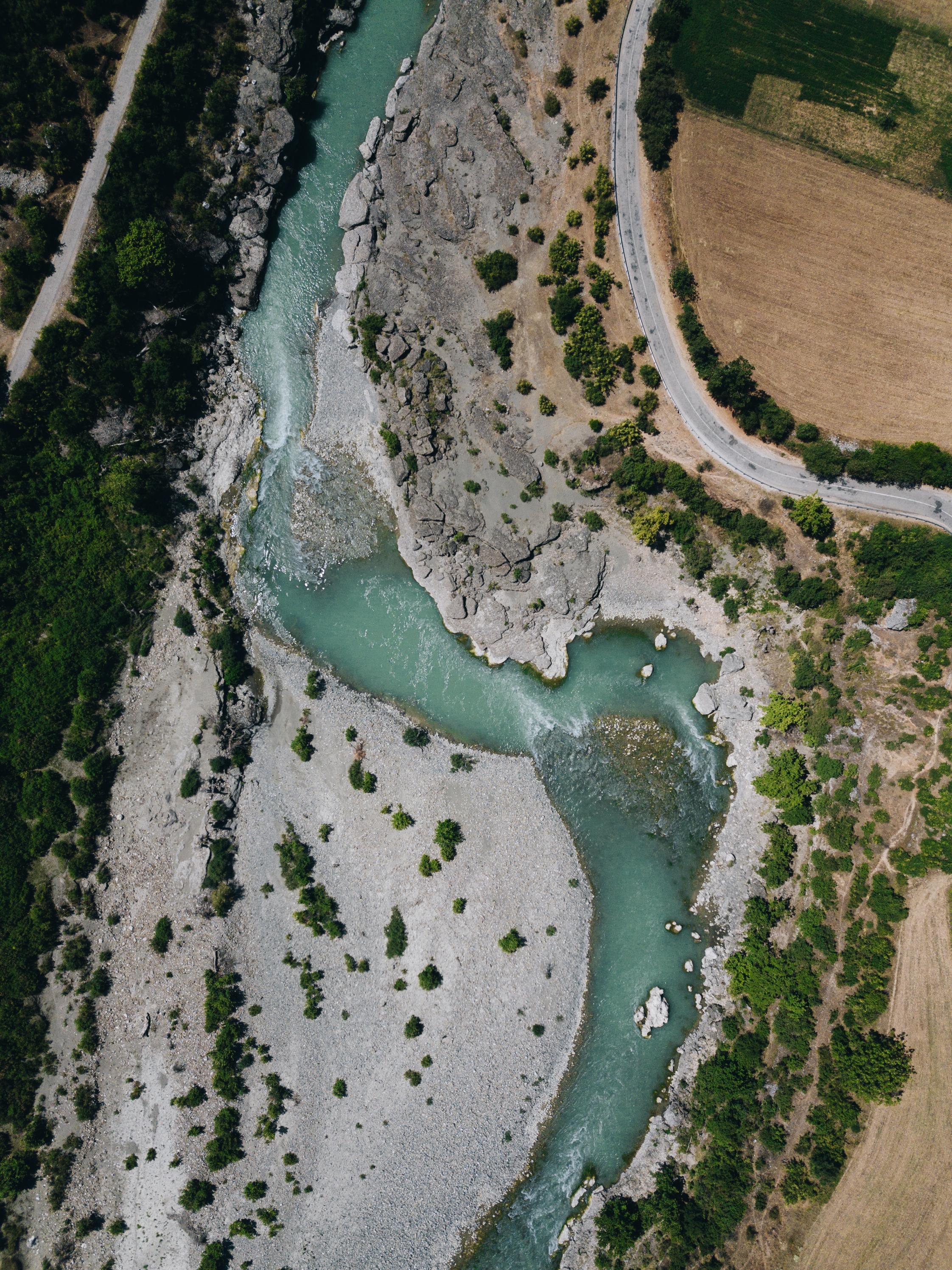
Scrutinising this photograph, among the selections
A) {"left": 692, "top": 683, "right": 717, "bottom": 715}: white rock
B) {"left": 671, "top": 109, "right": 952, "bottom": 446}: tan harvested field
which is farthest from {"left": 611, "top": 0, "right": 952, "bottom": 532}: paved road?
{"left": 692, "top": 683, "right": 717, "bottom": 715}: white rock

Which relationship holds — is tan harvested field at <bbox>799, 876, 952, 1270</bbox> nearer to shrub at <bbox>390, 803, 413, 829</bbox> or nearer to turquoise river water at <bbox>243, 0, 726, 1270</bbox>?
turquoise river water at <bbox>243, 0, 726, 1270</bbox>

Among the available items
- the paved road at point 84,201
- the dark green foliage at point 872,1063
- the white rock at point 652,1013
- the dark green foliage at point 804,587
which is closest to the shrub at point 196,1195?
the white rock at point 652,1013

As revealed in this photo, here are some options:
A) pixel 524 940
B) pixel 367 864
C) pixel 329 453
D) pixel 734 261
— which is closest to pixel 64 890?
pixel 367 864

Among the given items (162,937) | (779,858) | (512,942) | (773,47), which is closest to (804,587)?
(779,858)

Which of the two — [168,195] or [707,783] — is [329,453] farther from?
[707,783]

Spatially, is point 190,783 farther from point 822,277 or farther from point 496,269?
point 822,277
